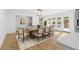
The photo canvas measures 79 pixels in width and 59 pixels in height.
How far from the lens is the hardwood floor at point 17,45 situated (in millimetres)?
1944

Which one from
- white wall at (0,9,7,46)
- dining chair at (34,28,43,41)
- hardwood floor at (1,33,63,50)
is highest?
white wall at (0,9,7,46)

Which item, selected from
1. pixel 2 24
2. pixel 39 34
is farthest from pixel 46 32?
pixel 2 24

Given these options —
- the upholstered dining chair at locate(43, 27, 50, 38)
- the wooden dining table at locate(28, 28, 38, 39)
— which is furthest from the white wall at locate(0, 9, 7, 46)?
the upholstered dining chair at locate(43, 27, 50, 38)

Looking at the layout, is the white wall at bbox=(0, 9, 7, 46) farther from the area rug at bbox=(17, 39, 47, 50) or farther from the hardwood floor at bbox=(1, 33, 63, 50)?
the area rug at bbox=(17, 39, 47, 50)

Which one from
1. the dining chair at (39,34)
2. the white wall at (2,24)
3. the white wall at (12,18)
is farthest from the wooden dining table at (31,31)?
the white wall at (2,24)

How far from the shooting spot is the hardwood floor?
1944 millimetres

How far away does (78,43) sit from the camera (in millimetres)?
1966

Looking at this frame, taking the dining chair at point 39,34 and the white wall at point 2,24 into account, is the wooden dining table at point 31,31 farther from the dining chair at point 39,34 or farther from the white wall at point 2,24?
the white wall at point 2,24

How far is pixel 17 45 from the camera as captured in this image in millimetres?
1946

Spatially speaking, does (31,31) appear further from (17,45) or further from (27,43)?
(17,45)

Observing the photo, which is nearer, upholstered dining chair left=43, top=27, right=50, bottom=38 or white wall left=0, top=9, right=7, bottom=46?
white wall left=0, top=9, right=7, bottom=46

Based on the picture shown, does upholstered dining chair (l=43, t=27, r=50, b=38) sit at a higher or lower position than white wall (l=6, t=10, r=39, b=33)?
lower
